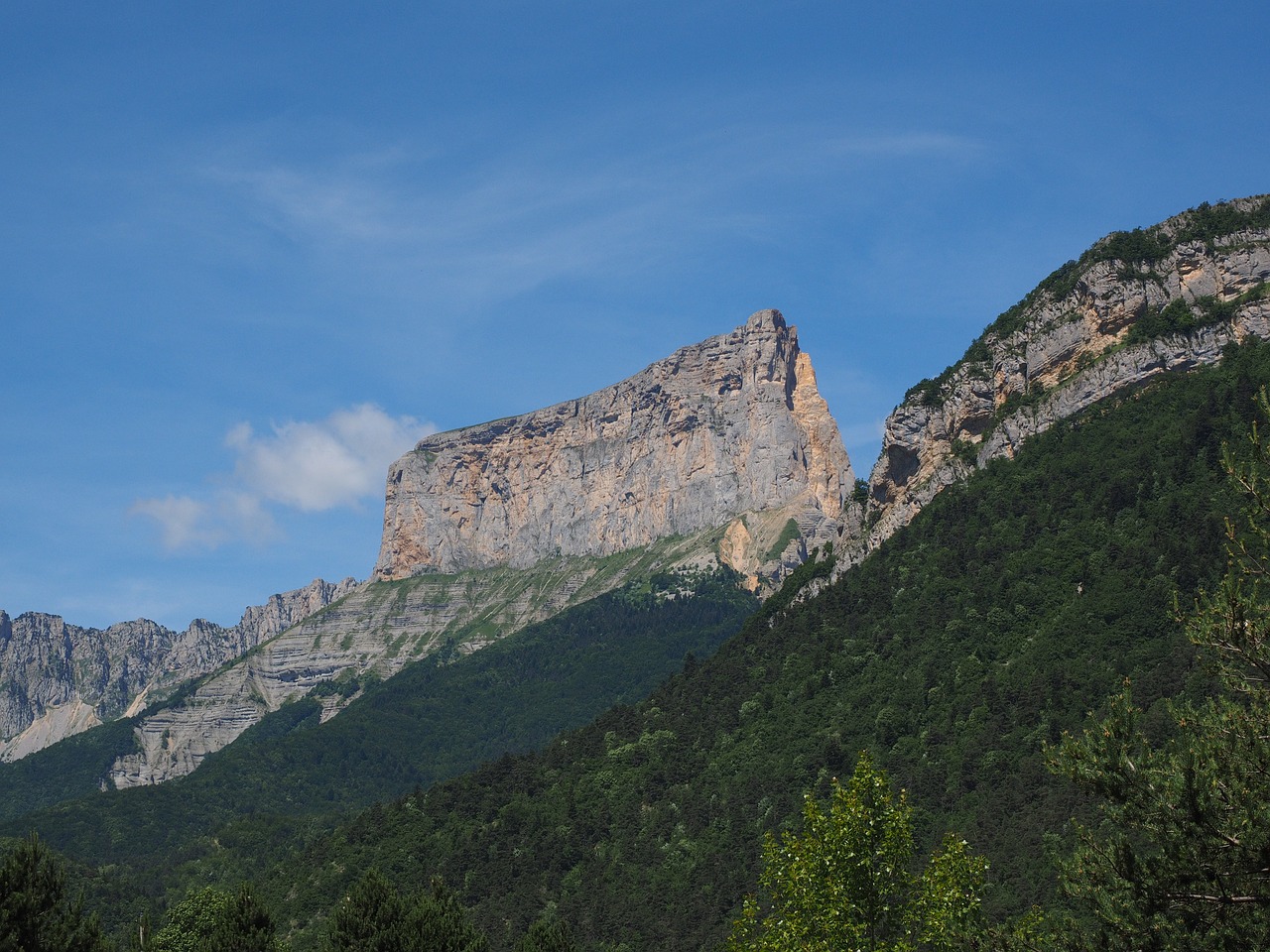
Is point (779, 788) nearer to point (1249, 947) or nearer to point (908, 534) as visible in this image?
point (908, 534)

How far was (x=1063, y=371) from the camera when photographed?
7126 inches

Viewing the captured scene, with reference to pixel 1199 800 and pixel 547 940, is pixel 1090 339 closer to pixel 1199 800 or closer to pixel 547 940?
pixel 547 940

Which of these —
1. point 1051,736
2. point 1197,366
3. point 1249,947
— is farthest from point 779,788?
point 1249,947

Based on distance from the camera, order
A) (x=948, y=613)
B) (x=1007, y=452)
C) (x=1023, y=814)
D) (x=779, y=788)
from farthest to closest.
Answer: (x=1007, y=452)
(x=948, y=613)
(x=779, y=788)
(x=1023, y=814)

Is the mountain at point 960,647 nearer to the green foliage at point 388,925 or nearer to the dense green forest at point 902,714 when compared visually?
the dense green forest at point 902,714

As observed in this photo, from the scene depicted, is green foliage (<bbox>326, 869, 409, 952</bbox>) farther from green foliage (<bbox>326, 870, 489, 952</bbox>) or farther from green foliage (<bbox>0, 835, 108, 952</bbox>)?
green foliage (<bbox>0, 835, 108, 952</bbox>)

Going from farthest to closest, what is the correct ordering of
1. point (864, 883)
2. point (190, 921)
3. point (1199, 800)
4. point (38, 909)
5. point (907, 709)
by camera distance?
point (907, 709) < point (190, 921) < point (38, 909) < point (864, 883) < point (1199, 800)

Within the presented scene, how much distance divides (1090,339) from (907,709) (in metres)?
67.7

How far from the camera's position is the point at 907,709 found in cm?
14012

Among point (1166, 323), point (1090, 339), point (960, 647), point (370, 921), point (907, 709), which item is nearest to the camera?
point (370, 921)

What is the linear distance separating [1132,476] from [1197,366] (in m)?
26.0

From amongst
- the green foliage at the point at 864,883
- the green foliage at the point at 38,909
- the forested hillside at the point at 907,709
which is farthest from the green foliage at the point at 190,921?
the green foliage at the point at 864,883

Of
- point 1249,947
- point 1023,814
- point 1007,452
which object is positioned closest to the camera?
point 1249,947

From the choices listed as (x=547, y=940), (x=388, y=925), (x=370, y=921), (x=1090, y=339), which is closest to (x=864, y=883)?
(x=388, y=925)
